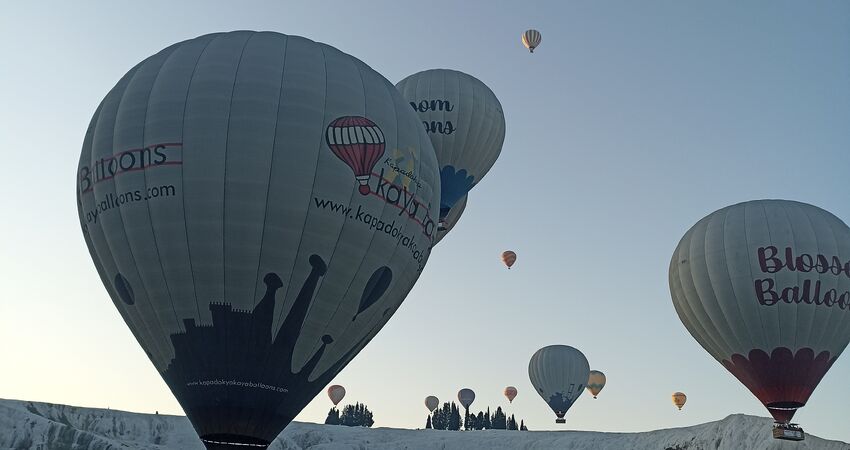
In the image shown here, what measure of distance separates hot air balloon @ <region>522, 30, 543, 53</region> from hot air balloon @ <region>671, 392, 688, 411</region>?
36482mm

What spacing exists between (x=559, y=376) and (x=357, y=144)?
51894 millimetres

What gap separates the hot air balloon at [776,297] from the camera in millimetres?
33844

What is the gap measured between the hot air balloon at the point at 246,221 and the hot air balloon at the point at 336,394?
5987 cm

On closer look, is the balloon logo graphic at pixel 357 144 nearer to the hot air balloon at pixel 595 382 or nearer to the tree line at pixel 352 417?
the hot air balloon at pixel 595 382

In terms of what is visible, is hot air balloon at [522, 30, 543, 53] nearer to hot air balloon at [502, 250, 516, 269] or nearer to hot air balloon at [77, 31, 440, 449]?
hot air balloon at [502, 250, 516, 269]

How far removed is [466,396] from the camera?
96.3 m

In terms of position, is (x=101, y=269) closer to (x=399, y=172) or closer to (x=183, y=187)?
(x=183, y=187)

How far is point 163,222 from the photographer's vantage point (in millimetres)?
20781

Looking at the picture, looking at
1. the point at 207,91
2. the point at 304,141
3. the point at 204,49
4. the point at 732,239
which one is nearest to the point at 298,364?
the point at 304,141

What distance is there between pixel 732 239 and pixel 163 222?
77.2ft

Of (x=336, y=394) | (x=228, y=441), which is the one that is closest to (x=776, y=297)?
(x=228, y=441)

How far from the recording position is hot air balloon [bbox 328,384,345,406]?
81062 mm

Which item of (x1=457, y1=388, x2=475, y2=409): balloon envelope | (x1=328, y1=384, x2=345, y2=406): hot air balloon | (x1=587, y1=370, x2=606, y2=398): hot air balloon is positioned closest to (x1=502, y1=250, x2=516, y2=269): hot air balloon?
(x1=587, y1=370, x2=606, y2=398): hot air balloon

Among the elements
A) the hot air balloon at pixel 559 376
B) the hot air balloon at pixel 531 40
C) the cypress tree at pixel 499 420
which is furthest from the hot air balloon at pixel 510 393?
the hot air balloon at pixel 531 40
